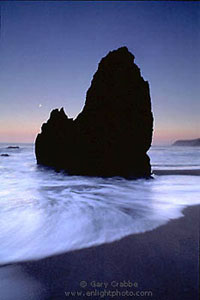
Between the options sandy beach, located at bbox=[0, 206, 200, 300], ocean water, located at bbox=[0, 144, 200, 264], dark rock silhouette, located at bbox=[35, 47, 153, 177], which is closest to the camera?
sandy beach, located at bbox=[0, 206, 200, 300]

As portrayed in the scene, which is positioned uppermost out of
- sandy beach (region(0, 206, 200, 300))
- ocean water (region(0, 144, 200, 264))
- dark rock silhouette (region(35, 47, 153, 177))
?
dark rock silhouette (region(35, 47, 153, 177))

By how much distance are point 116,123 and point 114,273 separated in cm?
1230

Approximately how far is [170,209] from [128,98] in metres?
10.2

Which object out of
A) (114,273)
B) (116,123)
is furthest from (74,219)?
(116,123)

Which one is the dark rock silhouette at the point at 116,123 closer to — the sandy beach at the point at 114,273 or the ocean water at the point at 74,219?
the ocean water at the point at 74,219

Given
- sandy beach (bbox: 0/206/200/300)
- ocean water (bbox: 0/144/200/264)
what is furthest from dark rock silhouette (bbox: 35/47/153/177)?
sandy beach (bbox: 0/206/200/300)

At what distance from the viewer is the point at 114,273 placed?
9.82 ft

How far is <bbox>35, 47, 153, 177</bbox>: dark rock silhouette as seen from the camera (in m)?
14.7

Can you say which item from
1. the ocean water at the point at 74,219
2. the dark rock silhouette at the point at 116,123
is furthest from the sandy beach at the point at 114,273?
the dark rock silhouette at the point at 116,123

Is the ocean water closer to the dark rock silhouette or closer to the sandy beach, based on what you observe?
the sandy beach

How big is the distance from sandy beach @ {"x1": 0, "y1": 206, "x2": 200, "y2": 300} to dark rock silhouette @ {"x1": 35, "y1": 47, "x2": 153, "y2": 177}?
35.1 ft

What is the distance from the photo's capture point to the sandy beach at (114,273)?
103 inches

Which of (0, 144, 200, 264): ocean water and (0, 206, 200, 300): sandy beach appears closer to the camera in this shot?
(0, 206, 200, 300): sandy beach

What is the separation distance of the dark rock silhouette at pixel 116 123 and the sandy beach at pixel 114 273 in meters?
10.7
